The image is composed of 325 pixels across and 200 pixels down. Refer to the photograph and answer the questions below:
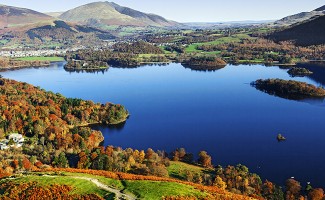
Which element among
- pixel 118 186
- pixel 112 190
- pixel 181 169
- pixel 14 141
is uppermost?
pixel 112 190

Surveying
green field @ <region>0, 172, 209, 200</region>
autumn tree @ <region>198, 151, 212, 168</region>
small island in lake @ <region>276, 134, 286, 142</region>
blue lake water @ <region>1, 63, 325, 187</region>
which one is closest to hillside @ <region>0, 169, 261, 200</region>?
green field @ <region>0, 172, 209, 200</region>

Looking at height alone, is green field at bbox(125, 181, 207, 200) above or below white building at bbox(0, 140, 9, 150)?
above

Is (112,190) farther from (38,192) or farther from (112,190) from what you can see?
(38,192)

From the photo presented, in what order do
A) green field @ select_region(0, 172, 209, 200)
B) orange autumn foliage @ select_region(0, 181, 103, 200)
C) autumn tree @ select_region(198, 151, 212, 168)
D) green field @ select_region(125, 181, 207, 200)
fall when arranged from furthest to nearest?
1. autumn tree @ select_region(198, 151, 212, 168)
2. green field @ select_region(0, 172, 209, 200)
3. green field @ select_region(125, 181, 207, 200)
4. orange autumn foliage @ select_region(0, 181, 103, 200)

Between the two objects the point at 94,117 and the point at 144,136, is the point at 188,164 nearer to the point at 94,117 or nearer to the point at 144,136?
the point at 144,136

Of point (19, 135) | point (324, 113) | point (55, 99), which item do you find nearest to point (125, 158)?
point (19, 135)

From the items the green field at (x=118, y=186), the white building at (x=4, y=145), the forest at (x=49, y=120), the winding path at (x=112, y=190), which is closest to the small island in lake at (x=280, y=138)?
the forest at (x=49, y=120)

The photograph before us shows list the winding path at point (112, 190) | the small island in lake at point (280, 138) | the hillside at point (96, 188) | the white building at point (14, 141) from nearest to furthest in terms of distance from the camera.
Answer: the winding path at point (112, 190) < the hillside at point (96, 188) < the white building at point (14, 141) < the small island in lake at point (280, 138)

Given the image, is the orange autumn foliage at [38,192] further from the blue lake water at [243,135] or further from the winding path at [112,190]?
the blue lake water at [243,135]

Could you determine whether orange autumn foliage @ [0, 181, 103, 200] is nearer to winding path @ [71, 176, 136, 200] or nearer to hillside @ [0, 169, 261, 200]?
hillside @ [0, 169, 261, 200]

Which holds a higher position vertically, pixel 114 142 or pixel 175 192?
pixel 175 192

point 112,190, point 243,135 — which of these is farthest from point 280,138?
point 112,190
